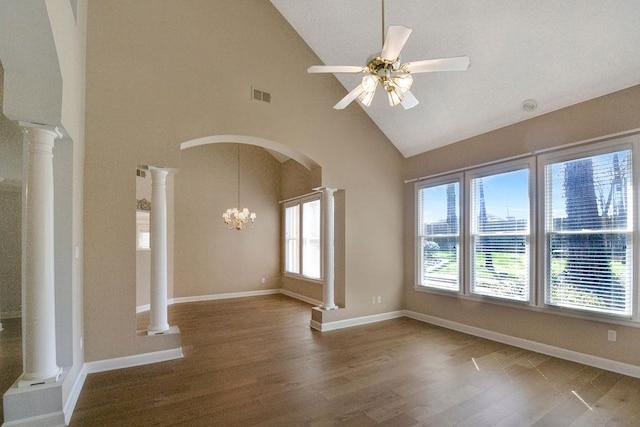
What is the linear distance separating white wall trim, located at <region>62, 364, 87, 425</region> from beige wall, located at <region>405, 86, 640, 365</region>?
4853 millimetres

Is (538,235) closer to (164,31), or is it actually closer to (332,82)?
(332,82)

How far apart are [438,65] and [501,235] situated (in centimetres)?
299

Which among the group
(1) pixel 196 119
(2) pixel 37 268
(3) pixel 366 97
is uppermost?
(1) pixel 196 119

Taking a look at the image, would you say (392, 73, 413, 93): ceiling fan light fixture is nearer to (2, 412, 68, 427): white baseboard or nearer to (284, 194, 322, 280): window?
(2, 412, 68, 427): white baseboard

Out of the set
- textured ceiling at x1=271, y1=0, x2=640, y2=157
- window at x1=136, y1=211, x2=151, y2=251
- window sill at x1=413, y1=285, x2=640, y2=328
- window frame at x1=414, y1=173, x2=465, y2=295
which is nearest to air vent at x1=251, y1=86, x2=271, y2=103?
textured ceiling at x1=271, y1=0, x2=640, y2=157

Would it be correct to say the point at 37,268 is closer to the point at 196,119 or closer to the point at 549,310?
the point at 196,119

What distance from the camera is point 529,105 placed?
3957mm

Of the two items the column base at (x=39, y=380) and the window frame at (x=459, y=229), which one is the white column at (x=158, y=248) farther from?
the window frame at (x=459, y=229)

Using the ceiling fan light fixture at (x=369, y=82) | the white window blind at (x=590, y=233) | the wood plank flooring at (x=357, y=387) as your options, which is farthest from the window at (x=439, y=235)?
the ceiling fan light fixture at (x=369, y=82)

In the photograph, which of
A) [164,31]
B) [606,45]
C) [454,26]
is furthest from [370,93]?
[164,31]

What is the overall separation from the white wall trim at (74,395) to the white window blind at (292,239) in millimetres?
4864

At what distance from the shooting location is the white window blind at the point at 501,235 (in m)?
4.16

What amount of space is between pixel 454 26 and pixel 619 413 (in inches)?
162

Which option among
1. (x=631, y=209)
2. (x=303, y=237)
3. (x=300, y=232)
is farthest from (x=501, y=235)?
(x=300, y=232)
